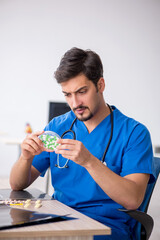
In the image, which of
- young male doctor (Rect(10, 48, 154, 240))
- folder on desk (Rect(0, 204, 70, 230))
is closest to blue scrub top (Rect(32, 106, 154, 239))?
young male doctor (Rect(10, 48, 154, 240))

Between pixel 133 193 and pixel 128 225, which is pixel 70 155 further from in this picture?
pixel 128 225

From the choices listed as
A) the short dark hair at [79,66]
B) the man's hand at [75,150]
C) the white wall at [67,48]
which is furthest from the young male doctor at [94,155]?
the white wall at [67,48]

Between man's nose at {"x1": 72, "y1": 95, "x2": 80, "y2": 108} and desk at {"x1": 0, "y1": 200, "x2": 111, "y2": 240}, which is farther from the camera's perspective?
man's nose at {"x1": 72, "y1": 95, "x2": 80, "y2": 108}

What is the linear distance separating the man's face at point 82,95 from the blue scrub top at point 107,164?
0.13m

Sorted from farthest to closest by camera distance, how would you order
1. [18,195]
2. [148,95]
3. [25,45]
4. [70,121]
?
[148,95] → [25,45] → [70,121] → [18,195]

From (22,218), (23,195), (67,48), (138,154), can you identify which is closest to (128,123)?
(138,154)

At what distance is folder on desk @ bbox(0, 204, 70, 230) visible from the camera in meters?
0.85

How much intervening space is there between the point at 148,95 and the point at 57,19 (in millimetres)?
2126

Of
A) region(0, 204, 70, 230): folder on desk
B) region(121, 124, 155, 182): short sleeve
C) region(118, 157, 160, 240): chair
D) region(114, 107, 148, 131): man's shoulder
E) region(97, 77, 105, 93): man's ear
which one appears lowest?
region(118, 157, 160, 240): chair

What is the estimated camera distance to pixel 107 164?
137 cm

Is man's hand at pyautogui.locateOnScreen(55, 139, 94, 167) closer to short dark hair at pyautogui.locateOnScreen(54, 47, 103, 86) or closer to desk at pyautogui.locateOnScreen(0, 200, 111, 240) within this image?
desk at pyautogui.locateOnScreen(0, 200, 111, 240)

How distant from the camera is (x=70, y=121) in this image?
5.23 ft

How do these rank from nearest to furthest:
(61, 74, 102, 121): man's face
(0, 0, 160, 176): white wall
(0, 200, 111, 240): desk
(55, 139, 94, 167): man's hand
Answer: (0, 200, 111, 240): desk → (55, 139, 94, 167): man's hand → (61, 74, 102, 121): man's face → (0, 0, 160, 176): white wall

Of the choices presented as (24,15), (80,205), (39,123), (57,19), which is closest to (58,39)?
(57,19)
